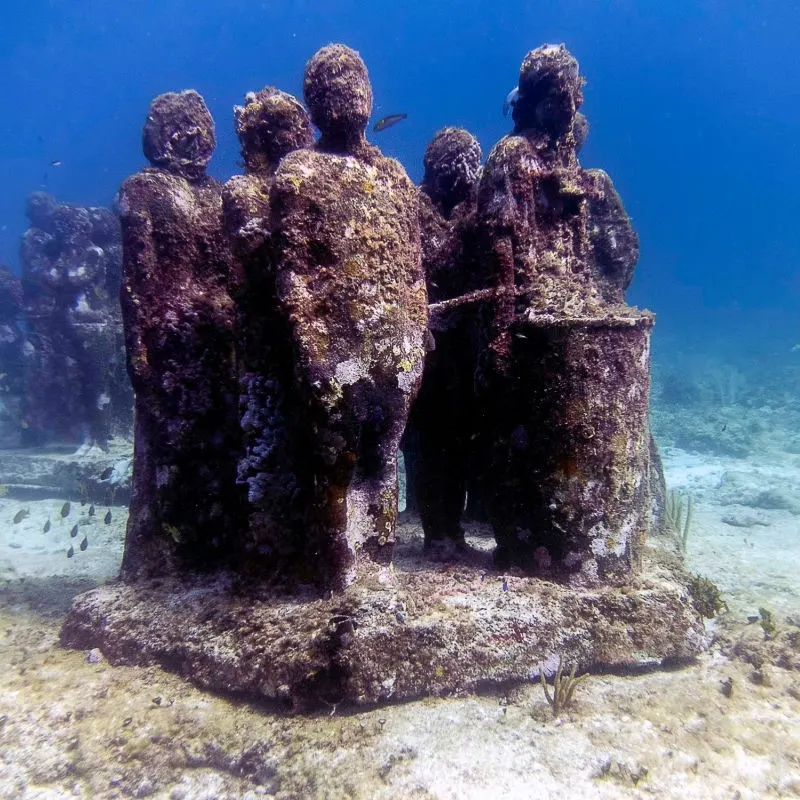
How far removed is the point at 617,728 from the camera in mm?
3578

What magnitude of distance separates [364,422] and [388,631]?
57.1 inches

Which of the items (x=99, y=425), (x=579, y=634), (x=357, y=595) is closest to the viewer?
(x=357, y=595)

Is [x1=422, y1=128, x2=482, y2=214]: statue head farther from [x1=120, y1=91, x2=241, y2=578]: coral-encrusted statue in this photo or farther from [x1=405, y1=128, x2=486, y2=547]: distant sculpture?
[x1=120, y1=91, x2=241, y2=578]: coral-encrusted statue

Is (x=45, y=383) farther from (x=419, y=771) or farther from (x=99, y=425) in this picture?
(x=419, y=771)

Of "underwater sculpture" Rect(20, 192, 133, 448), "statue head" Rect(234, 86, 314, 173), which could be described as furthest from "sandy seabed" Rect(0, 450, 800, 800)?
"underwater sculpture" Rect(20, 192, 133, 448)

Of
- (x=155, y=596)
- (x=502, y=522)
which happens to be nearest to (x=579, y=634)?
(x=502, y=522)

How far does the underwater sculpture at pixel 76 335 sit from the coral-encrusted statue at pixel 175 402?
9.26 metres

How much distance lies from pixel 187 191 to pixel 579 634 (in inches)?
206

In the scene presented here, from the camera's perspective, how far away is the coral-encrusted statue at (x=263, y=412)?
13.1 feet

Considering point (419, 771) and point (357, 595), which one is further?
point (357, 595)

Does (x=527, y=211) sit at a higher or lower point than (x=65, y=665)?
higher

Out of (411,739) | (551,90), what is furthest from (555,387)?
(551,90)

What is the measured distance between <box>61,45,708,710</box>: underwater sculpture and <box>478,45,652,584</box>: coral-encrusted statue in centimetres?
2

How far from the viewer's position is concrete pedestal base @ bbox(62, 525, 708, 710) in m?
3.60
